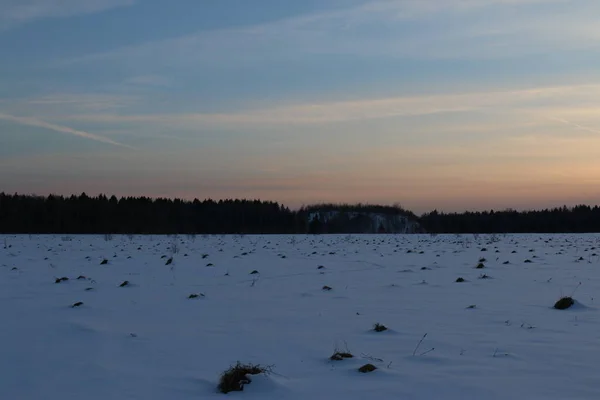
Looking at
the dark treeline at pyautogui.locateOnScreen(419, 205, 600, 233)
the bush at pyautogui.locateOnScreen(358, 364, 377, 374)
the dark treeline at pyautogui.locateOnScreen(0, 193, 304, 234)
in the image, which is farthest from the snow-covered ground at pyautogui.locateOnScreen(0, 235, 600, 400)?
the dark treeline at pyautogui.locateOnScreen(419, 205, 600, 233)

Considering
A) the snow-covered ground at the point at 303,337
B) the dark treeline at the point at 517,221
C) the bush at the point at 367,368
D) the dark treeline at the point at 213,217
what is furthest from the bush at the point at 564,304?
the dark treeline at the point at 517,221

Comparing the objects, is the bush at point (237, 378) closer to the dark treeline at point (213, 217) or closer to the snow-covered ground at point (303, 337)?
the snow-covered ground at point (303, 337)

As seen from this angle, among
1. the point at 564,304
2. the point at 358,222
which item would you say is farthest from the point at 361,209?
the point at 564,304

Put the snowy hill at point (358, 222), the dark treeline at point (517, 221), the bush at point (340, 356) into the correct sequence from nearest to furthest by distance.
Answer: the bush at point (340, 356) → the dark treeline at point (517, 221) → the snowy hill at point (358, 222)

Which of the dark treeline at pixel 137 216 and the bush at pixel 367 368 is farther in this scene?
the dark treeline at pixel 137 216

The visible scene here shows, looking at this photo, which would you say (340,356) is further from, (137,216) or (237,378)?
(137,216)

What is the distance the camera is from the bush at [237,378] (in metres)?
4.49

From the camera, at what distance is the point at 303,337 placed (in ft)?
21.0

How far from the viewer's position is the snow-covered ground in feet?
14.9

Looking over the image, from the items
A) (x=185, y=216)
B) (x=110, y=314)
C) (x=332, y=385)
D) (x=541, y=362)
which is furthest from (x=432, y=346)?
(x=185, y=216)

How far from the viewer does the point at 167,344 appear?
6066 mm

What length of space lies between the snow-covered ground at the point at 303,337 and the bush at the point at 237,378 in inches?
3.3

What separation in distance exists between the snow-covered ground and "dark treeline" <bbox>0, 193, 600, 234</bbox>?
5725 cm

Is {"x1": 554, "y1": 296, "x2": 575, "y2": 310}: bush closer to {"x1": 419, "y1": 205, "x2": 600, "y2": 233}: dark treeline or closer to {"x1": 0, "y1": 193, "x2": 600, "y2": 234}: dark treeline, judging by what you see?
{"x1": 0, "y1": 193, "x2": 600, "y2": 234}: dark treeline
